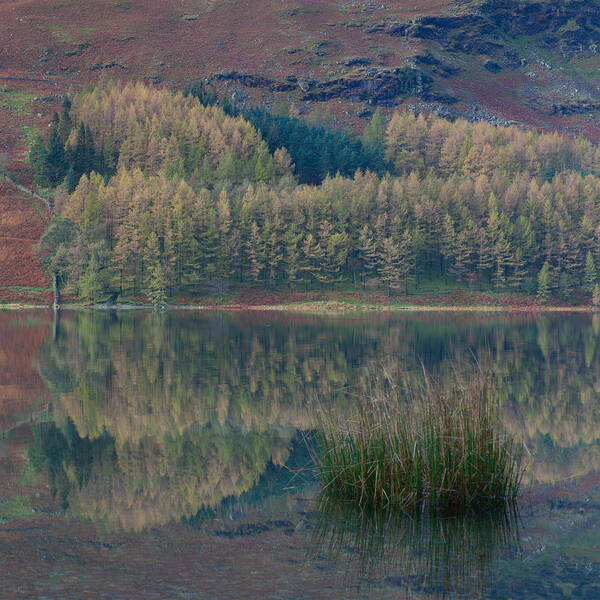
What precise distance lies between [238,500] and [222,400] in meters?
8.18

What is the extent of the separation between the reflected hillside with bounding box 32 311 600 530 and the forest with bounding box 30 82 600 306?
37.2 m

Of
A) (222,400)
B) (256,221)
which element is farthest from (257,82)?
(222,400)

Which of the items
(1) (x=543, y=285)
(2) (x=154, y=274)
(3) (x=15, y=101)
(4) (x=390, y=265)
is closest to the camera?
(2) (x=154, y=274)

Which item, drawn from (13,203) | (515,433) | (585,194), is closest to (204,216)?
(13,203)

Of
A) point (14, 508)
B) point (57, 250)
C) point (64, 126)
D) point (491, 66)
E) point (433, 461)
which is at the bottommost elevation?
point (57, 250)

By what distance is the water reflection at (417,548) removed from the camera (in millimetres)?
7965

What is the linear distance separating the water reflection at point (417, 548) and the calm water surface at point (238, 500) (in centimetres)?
3

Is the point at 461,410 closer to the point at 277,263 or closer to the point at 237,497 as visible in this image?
the point at 237,497

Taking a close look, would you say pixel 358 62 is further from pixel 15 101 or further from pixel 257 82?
pixel 15 101

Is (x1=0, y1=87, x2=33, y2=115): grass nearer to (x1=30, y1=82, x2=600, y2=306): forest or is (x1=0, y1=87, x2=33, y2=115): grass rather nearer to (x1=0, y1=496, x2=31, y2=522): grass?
(x1=30, y1=82, x2=600, y2=306): forest

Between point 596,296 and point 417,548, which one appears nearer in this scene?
point 417,548

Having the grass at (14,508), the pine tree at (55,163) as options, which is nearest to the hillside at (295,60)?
the pine tree at (55,163)

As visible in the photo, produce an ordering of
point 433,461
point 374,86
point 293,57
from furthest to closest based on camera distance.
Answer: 1. point 293,57
2. point 374,86
3. point 433,461

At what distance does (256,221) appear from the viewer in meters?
82.9
